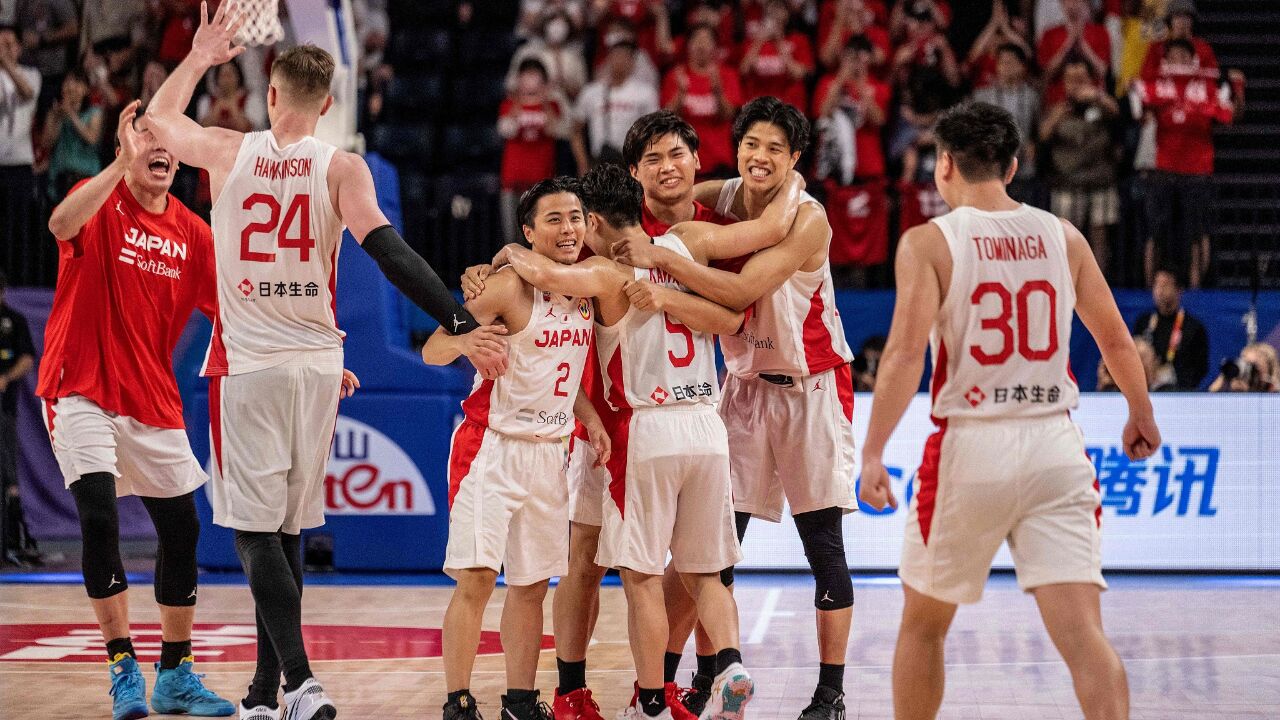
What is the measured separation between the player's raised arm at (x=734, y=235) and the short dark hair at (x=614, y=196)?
19cm

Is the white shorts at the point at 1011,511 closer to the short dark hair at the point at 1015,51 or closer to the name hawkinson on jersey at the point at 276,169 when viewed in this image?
the name hawkinson on jersey at the point at 276,169

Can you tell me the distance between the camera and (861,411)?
369 inches

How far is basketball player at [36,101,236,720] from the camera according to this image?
5.39 m

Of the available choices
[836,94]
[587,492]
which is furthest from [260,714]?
[836,94]

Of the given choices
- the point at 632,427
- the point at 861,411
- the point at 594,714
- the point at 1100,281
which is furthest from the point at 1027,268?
the point at 861,411

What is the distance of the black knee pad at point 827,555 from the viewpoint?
519 centimetres

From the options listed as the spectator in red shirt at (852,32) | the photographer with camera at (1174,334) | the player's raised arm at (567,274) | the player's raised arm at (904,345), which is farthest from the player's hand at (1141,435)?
the spectator in red shirt at (852,32)

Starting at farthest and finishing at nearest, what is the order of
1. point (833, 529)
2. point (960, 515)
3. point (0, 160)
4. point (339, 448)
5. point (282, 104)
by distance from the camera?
1. point (0, 160)
2. point (339, 448)
3. point (833, 529)
4. point (282, 104)
5. point (960, 515)

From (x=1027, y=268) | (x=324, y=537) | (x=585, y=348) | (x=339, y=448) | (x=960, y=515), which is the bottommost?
(x=324, y=537)

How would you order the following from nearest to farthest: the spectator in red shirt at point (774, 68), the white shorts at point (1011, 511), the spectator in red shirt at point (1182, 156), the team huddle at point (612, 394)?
the white shorts at point (1011, 511)
the team huddle at point (612, 394)
the spectator in red shirt at point (1182, 156)
the spectator in red shirt at point (774, 68)

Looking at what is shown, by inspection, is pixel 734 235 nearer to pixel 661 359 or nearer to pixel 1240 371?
pixel 661 359

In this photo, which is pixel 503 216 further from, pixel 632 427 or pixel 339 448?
Answer: pixel 632 427

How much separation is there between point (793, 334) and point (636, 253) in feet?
2.54

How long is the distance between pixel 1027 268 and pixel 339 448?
626 cm
